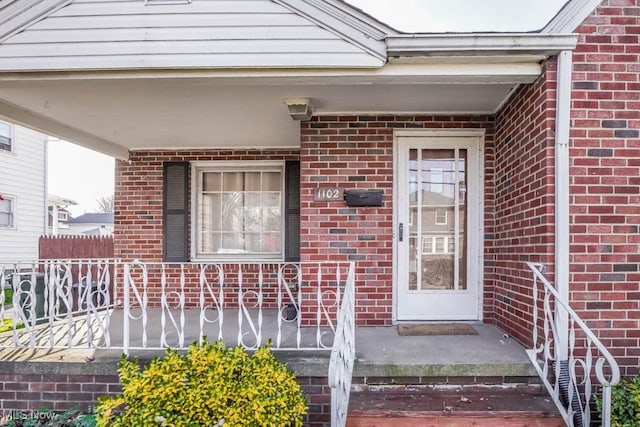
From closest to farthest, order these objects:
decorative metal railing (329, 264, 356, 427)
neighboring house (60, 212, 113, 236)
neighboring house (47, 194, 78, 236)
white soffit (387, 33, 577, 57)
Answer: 1. decorative metal railing (329, 264, 356, 427)
2. white soffit (387, 33, 577, 57)
3. neighboring house (47, 194, 78, 236)
4. neighboring house (60, 212, 113, 236)

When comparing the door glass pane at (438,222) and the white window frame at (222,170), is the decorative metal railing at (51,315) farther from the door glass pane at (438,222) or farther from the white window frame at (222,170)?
the door glass pane at (438,222)

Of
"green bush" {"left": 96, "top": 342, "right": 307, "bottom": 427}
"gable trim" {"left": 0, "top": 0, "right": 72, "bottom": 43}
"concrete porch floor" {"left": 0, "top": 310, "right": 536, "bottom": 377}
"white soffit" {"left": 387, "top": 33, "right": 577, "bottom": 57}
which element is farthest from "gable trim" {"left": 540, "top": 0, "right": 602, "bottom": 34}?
"gable trim" {"left": 0, "top": 0, "right": 72, "bottom": 43}

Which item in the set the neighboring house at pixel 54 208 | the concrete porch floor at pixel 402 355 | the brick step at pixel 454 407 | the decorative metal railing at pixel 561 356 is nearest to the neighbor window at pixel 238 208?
the concrete porch floor at pixel 402 355

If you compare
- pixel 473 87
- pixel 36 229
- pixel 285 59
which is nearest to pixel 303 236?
pixel 285 59

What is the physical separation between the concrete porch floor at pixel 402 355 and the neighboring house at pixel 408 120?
321 mm

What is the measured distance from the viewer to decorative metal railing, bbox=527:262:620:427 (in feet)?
8.80

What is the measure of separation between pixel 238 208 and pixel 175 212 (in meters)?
0.87

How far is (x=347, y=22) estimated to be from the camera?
10.2ft

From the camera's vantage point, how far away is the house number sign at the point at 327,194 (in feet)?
13.2

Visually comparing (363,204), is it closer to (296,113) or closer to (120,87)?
(296,113)

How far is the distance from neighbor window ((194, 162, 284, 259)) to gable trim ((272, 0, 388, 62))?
2762 mm

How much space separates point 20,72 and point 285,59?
220 cm

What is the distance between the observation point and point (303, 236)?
4.02 meters

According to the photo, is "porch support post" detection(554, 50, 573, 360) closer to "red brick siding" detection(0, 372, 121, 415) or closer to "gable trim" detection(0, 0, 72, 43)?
"red brick siding" detection(0, 372, 121, 415)
